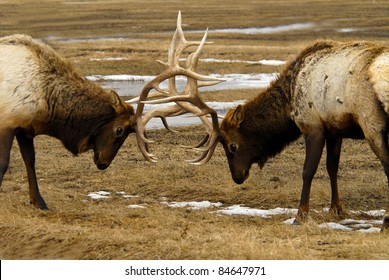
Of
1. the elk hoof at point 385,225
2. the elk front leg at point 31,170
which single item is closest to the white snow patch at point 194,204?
the elk front leg at point 31,170

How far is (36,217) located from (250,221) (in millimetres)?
2703

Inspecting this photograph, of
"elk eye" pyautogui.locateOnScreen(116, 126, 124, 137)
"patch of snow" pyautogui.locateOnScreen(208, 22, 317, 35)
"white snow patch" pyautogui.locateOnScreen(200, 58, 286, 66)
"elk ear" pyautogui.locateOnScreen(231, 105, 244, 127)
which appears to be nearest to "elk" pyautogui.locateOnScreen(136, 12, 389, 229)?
"elk ear" pyautogui.locateOnScreen(231, 105, 244, 127)

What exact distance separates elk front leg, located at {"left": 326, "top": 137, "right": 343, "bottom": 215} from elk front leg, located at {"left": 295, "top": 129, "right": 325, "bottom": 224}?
0.47m

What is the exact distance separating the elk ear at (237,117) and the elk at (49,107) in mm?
1379

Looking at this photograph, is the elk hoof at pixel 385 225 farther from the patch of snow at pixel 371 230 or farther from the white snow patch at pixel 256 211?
the white snow patch at pixel 256 211

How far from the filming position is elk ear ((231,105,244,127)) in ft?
38.4

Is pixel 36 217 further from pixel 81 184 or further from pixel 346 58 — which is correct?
pixel 346 58

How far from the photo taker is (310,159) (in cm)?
1093

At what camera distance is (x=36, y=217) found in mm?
10406

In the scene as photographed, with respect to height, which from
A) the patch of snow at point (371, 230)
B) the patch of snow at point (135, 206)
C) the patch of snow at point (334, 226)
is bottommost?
the patch of snow at point (135, 206)

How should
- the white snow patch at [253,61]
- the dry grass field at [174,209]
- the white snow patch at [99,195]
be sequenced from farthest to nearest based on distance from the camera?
the white snow patch at [253,61], the white snow patch at [99,195], the dry grass field at [174,209]

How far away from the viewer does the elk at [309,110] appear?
9.88m

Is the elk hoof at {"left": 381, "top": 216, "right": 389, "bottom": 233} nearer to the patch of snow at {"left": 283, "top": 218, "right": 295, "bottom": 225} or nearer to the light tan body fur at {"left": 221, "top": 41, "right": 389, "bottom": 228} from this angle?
the light tan body fur at {"left": 221, "top": 41, "right": 389, "bottom": 228}

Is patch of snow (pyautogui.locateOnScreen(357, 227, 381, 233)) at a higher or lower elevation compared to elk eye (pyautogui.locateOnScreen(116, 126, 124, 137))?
lower
